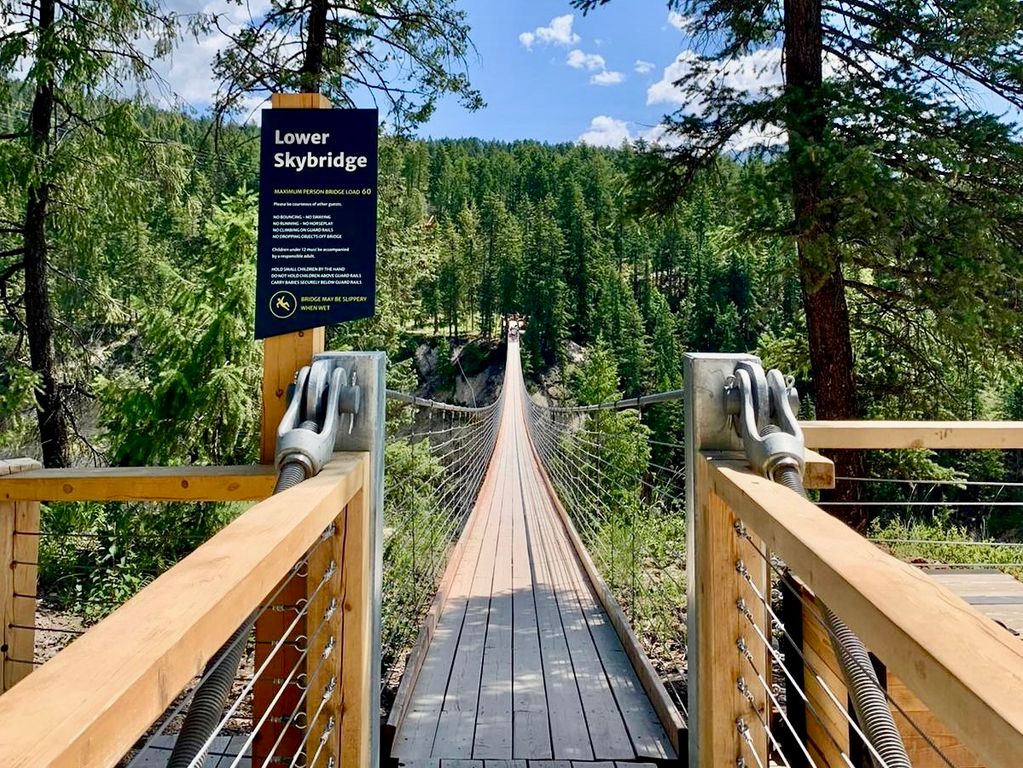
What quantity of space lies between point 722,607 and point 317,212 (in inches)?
51.5

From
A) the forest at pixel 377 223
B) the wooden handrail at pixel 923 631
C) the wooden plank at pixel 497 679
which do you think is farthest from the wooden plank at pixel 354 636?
the forest at pixel 377 223

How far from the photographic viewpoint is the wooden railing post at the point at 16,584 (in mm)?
1723

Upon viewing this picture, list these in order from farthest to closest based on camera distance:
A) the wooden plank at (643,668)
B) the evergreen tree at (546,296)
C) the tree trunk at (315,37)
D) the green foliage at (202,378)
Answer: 1. the evergreen tree at (546,296)
2. the green foliage at (202,378)
3. the tree trunk at (315,37)
4. the wooden plank at (643,668)

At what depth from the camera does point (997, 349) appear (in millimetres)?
4402

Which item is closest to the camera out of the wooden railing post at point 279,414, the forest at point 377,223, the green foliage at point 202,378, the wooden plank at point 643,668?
the wooden railing post at point 279,414

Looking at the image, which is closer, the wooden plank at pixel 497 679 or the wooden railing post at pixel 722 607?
the wooden railing post at pixel 722 607

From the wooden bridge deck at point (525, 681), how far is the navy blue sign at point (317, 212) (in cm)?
116

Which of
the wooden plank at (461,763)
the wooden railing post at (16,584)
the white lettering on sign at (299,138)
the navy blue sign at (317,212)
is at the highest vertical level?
the white lettering on sign at (299,138)

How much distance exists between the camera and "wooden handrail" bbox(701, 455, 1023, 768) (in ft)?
1.46

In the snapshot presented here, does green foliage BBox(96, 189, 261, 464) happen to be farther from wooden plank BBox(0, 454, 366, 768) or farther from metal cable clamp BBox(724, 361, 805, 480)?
wooden plank BBox(0, 454, 366, 768)

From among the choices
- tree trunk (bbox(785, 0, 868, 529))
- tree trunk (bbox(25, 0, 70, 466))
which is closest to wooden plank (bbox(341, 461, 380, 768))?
tree trunk (bbox(785, 0, 868, 529))

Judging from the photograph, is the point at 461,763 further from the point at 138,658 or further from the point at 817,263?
the point at 817,263

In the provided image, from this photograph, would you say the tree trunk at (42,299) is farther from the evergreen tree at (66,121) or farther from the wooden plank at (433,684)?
the wooden plank at (433,684)

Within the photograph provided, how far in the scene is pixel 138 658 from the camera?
1.69 ft
